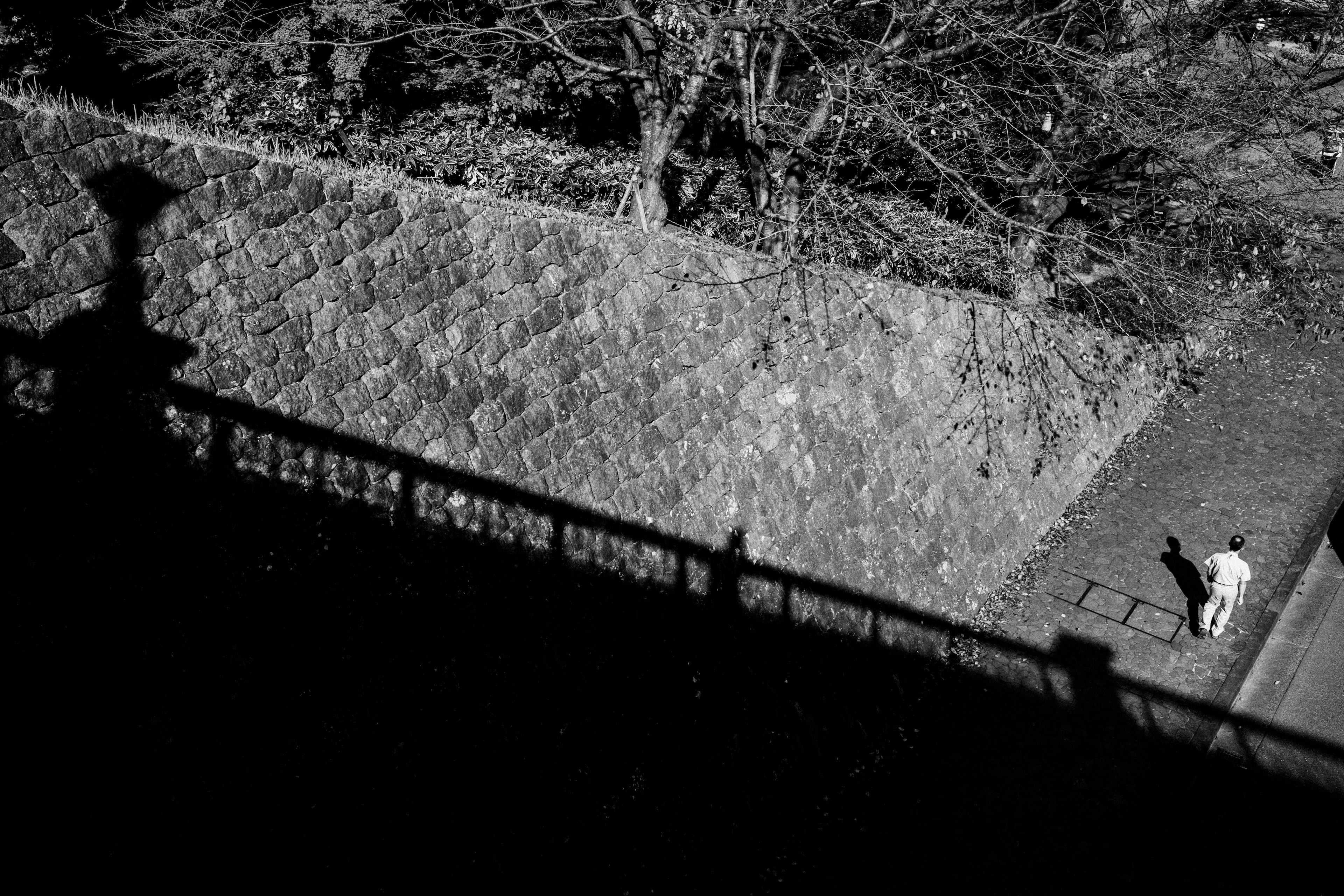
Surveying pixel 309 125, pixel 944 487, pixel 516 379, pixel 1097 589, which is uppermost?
pixel 309 125

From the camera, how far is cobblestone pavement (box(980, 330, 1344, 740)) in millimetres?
8336

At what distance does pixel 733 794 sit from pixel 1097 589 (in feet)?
15.0

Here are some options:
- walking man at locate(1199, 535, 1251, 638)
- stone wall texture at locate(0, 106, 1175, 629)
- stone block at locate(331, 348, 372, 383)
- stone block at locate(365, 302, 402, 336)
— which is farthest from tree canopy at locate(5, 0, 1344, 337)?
stone block at locate(331, 348, 372, 383)

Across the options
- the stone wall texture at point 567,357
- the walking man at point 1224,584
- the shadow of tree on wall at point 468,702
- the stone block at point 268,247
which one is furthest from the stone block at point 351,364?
the walking man at point 1224,584

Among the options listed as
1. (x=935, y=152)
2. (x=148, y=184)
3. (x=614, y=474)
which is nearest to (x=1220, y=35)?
(x=935, y=152)

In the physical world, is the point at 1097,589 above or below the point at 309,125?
below

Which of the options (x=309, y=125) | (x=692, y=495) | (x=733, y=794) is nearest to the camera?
(x=733, y=794)

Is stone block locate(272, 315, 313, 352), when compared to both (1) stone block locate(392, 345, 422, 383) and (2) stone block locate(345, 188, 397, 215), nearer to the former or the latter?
(1) stone block locate(392, 345, 422, 383)

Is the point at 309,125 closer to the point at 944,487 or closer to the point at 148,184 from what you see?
the point at 148,184

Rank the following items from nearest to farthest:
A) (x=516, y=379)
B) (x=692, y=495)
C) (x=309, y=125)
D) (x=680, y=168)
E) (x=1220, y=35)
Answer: (x=516, y=379), (x=692, y=495), (x=309, y=125), (x=680, y=168), (x=1220, y=35)

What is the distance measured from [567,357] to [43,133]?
3.15 m

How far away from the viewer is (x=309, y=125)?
8.59 m

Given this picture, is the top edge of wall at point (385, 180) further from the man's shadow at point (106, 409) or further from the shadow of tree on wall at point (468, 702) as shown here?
the shadow of tree on wall at point (468, 702)

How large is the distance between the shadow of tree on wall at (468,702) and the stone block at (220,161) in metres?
0.38
